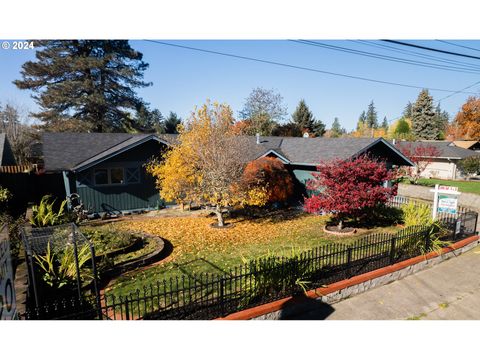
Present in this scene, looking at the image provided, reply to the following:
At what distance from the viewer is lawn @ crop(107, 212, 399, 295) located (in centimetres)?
790

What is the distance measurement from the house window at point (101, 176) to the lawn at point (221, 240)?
290cm

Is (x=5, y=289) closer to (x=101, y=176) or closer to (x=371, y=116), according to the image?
(x=101, y=176)

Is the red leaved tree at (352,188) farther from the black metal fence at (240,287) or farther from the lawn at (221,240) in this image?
the black metal fence at (240,287)

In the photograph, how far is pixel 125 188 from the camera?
15375 mm

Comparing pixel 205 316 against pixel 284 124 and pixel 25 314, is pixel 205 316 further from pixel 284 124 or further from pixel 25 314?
pixel 284 124

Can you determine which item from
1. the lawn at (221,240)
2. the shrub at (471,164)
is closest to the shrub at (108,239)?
the lawn at (221,240)

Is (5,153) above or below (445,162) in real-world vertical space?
above

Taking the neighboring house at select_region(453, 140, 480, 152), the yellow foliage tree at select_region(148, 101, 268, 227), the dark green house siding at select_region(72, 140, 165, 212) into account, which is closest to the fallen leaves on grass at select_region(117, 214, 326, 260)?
the yellow foliage tree at select_region(148, 101, 268, 227)

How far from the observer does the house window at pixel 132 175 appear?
50.8ft

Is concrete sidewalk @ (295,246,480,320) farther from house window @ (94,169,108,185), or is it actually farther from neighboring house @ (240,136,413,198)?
house window @ (94,169,108,185)

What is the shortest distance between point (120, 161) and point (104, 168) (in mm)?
847

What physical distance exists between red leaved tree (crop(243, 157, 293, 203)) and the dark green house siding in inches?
195

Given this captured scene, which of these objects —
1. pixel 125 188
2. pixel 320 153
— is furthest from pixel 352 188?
pixel 125 188
